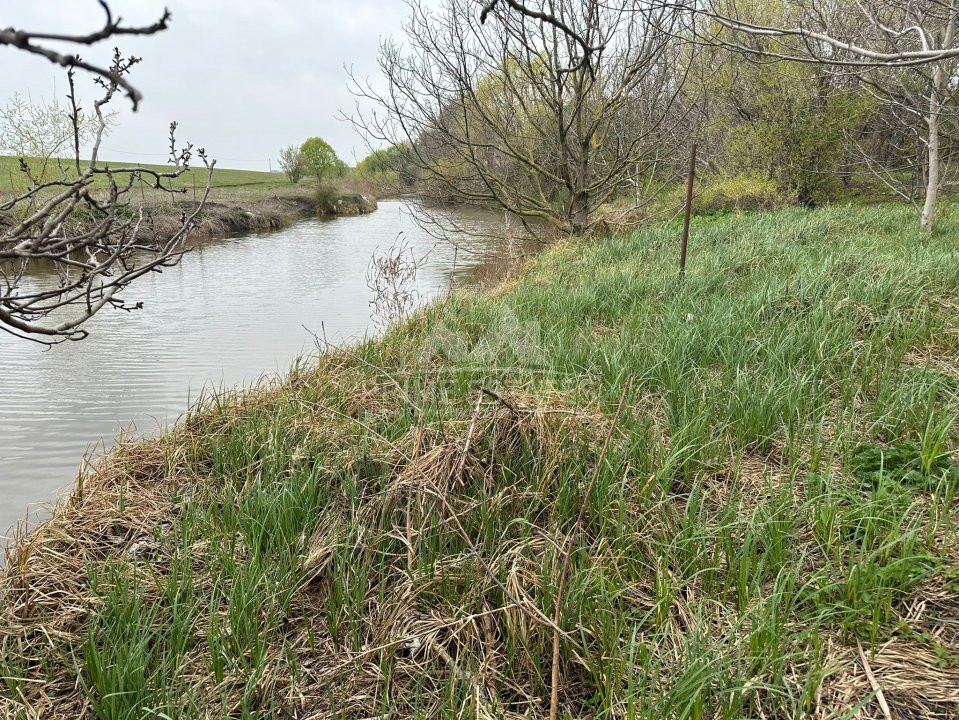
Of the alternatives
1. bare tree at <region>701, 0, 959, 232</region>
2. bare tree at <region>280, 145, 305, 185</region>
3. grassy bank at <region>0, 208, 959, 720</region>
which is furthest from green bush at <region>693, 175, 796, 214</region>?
bare tree at <region>280, 145, 305, 185</region>

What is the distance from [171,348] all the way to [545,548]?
23.1 ft

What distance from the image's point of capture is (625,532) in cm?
235

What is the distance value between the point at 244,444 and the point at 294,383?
122cm

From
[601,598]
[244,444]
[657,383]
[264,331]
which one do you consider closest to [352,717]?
[601,598]

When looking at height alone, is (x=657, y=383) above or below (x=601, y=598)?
above

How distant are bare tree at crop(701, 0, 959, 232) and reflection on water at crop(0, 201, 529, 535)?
390 cm

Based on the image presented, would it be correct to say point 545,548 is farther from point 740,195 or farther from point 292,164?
point 292,164

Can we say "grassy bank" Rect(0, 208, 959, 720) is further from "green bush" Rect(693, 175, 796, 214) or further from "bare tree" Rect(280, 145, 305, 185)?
"bare tree" Rect(280, 145, 305, 185)

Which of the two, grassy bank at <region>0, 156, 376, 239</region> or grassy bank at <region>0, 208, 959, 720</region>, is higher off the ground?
grassy bank at <region>0, 156, 376, 239</region>

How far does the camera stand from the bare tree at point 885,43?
239 cm

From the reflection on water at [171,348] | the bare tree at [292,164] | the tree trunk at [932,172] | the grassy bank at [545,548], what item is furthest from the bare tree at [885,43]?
the bare tree at [292,164]

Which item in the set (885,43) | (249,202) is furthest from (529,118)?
(249,202)

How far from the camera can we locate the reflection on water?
17.0 ft

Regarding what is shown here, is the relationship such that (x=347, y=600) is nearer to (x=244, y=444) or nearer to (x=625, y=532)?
(x=625, y=532)
